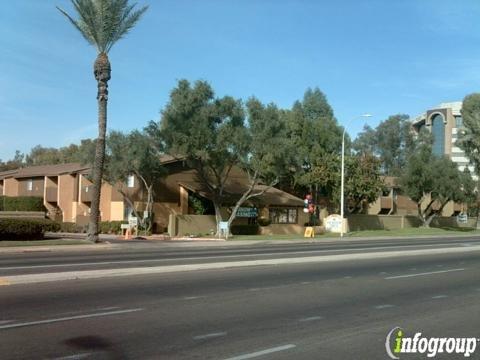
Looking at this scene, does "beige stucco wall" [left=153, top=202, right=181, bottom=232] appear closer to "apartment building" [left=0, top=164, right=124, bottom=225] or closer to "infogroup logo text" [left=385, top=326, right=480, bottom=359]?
"apartment building" [left=0, top=164, right=124, bottom=225]

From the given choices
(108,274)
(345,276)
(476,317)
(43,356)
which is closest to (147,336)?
(43,356)

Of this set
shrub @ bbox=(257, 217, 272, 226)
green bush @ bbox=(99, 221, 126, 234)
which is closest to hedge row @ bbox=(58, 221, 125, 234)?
green bush @ bbox=(99, 221, 126, 234)

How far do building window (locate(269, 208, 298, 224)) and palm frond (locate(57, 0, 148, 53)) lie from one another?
25.0 metres

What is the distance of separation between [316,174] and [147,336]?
154ft

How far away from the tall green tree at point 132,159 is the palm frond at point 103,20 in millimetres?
11114

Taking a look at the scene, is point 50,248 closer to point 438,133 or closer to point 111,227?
point 111,227

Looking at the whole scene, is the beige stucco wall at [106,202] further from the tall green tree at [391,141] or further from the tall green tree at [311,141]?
the tall green tree at [391,141]

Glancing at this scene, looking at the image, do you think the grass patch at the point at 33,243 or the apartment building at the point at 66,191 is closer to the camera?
the grass patch at the point at 33,243

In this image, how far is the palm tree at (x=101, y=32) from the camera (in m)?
31.1

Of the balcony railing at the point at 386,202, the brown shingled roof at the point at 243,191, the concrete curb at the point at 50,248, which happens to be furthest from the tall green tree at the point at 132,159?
the balcony railing at the point at 386,202

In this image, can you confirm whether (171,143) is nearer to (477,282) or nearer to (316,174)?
(316,174)

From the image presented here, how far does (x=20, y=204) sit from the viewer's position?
59094 millimetres

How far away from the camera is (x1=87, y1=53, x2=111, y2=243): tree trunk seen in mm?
32781

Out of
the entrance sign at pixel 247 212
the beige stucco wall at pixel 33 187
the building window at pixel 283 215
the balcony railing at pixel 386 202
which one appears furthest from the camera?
the balcony railing at pixel 386 202
